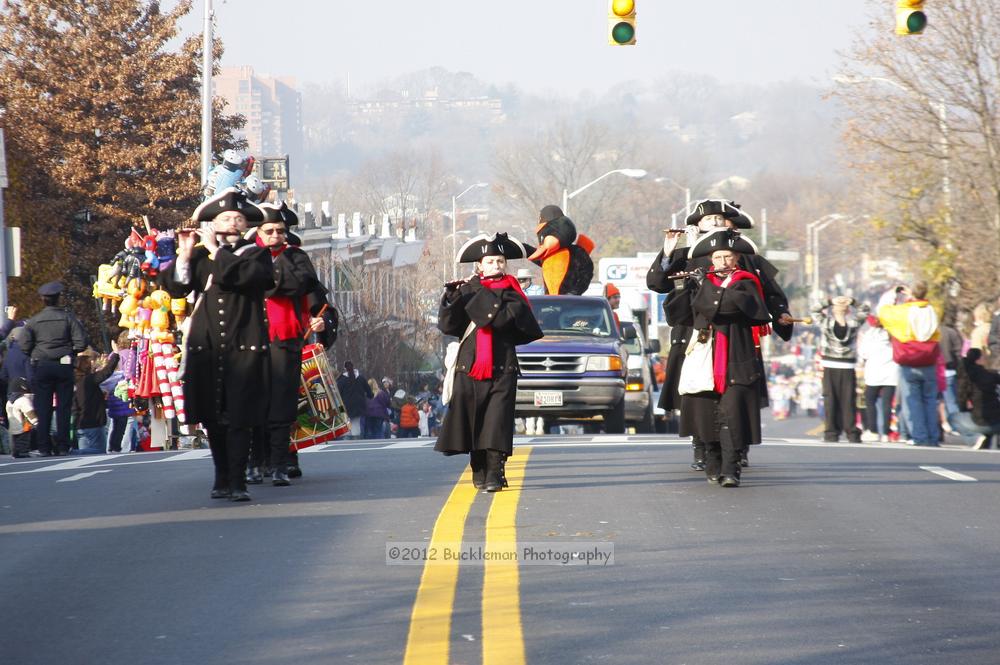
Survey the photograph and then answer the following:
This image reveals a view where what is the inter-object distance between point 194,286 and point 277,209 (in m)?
1.20

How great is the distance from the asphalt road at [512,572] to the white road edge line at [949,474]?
0.08 m

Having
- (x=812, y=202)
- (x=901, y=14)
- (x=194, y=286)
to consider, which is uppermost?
(x=812, y=202)

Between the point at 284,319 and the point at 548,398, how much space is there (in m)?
8.80

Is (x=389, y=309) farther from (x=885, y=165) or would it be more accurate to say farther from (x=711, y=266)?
(x=711, y=266)

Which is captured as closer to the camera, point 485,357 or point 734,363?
point 485,357

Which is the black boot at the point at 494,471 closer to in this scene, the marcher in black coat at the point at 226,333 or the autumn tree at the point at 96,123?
the marcher in black coat at the point at 226,333

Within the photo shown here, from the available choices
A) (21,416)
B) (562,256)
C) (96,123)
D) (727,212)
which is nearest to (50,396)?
(21,416)

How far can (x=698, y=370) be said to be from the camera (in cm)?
1199

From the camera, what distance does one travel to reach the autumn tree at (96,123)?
41.6 metres

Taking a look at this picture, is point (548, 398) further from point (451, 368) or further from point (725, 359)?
point (451, 368)

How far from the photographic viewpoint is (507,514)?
1025 cm

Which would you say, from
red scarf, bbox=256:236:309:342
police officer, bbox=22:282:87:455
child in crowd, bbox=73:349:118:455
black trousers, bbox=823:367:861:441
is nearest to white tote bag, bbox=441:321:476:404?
red scarf, bbox=256:236:309:342

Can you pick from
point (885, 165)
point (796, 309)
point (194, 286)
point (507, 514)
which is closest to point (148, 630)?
point (507, 514)

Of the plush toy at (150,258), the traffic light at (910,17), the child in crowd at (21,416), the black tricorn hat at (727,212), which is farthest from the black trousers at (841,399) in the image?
the child in crowd at (21,416)
